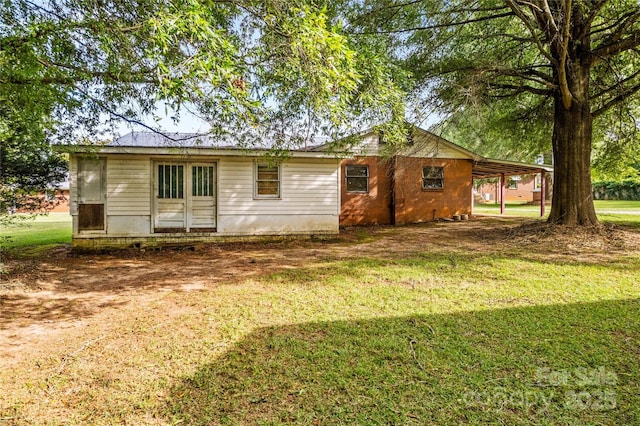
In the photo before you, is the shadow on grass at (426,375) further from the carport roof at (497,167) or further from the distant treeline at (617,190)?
the distant treeline at (617,190)

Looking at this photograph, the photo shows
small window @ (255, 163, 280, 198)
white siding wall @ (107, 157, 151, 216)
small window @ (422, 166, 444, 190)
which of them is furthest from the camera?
small window @ (422, 166, 444, 190)

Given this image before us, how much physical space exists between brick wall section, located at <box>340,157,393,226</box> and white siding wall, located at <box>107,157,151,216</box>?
7.35m

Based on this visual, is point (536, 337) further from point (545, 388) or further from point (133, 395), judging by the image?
point (133, 395)

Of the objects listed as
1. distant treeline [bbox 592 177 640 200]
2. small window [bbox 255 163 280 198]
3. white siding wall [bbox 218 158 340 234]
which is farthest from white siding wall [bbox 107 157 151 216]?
distant treeline [bbox 592 177 640 200]

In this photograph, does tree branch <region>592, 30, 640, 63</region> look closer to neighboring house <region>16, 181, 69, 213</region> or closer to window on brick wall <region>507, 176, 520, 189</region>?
neighboring house <region>16, 181, 69, 213</region>

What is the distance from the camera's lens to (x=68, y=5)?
497cm

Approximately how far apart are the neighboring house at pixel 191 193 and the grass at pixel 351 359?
5026 millimetres

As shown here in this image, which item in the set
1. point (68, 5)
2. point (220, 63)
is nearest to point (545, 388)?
point (220, 63)

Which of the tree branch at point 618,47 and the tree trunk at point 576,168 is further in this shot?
the tree trunk at point 576,168

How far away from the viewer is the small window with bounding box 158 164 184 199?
9805 mm

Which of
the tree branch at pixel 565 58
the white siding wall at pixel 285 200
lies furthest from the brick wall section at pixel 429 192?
the tree branch at pixel 565 58

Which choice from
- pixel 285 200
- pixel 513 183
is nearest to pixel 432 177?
pixel 285 200

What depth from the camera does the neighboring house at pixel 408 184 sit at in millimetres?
14359

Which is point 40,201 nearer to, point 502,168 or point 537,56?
point 537,56
